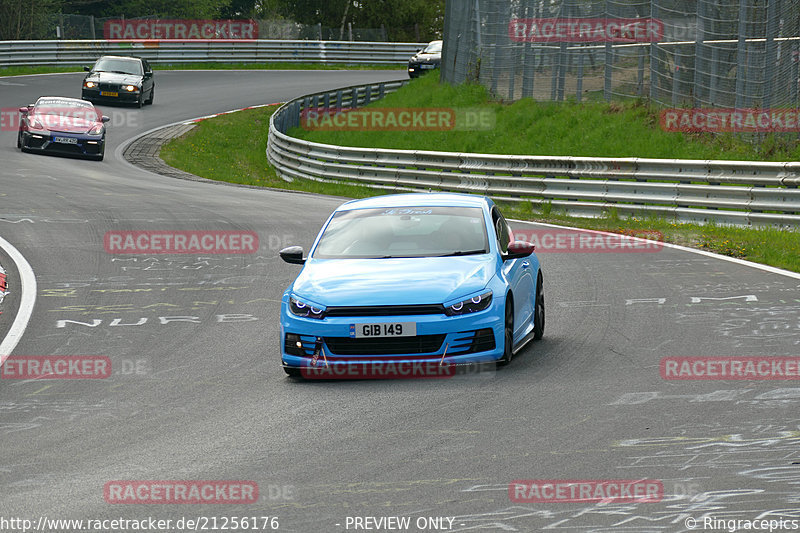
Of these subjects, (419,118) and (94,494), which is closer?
(94,494)

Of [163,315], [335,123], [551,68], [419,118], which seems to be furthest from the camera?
[335,123]

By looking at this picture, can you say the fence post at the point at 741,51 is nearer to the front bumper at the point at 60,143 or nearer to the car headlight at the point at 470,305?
the car headlight at the point at 470,305

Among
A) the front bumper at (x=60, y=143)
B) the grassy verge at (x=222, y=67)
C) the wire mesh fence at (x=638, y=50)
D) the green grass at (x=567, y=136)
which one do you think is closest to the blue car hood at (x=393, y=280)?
the green grass at (x=567, y=136)

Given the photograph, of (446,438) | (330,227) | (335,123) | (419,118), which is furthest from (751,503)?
(335,123)

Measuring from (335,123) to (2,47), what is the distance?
19.5 meters

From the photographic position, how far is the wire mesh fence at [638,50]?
2294 centimetres

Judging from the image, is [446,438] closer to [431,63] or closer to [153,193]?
[153,193]

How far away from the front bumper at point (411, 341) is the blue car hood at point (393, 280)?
0.51 ft

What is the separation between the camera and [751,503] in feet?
19.2

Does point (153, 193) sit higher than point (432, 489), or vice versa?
point (432, 489)

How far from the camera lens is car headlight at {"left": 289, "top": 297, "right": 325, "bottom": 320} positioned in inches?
363

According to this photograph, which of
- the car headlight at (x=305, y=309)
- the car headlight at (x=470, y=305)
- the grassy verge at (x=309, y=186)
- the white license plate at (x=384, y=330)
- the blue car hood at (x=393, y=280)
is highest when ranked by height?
the blue car hood at (x=393, y=280)

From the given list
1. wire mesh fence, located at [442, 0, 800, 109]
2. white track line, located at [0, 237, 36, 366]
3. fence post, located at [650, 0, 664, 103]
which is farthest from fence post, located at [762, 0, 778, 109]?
white track line, located at [0, 237, 36, 366]

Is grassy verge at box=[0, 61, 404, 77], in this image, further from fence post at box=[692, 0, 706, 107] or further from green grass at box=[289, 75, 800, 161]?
fence post at box=[692, 0, 706, 107]
